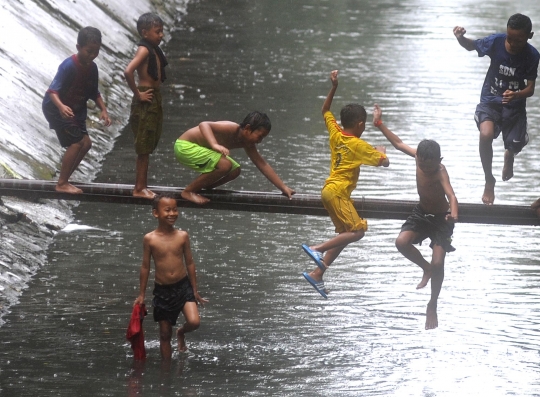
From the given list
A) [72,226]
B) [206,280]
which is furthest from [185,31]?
[206,280]

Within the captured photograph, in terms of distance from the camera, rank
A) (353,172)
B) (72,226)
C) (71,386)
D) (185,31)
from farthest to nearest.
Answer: (185,31)
(72,226)
(353,172)
(71,386)

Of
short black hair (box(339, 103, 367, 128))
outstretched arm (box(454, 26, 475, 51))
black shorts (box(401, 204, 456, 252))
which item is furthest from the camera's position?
outstretched arm (box(454, 26, 475, 51))

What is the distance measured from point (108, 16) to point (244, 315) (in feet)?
36.4

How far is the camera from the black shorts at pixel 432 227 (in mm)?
8914

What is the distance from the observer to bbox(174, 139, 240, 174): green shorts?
930 centimetres

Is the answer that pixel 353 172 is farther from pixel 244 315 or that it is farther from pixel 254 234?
pixel 254 234

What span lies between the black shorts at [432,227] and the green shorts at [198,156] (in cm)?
155

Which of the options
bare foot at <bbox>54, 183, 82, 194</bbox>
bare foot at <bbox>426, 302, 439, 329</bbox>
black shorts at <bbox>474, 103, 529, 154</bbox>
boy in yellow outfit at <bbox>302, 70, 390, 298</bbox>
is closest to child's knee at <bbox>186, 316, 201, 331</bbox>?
boy in yellow outfit at <bbox>302, 70, 390, 298</bbox>

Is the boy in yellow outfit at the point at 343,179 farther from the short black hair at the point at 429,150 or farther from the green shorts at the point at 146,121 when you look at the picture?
the green shorts at the point at 146,121

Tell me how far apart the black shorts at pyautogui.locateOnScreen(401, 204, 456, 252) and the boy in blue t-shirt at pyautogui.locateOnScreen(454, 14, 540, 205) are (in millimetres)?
856

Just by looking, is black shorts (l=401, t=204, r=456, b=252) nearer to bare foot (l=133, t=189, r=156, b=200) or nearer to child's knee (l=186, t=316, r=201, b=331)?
child's knee (l=186, t=316, r=201, b=331)

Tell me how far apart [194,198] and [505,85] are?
2.76 meters

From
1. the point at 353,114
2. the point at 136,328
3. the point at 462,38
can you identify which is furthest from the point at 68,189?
the point at 462,38

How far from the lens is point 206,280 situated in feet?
35.2
